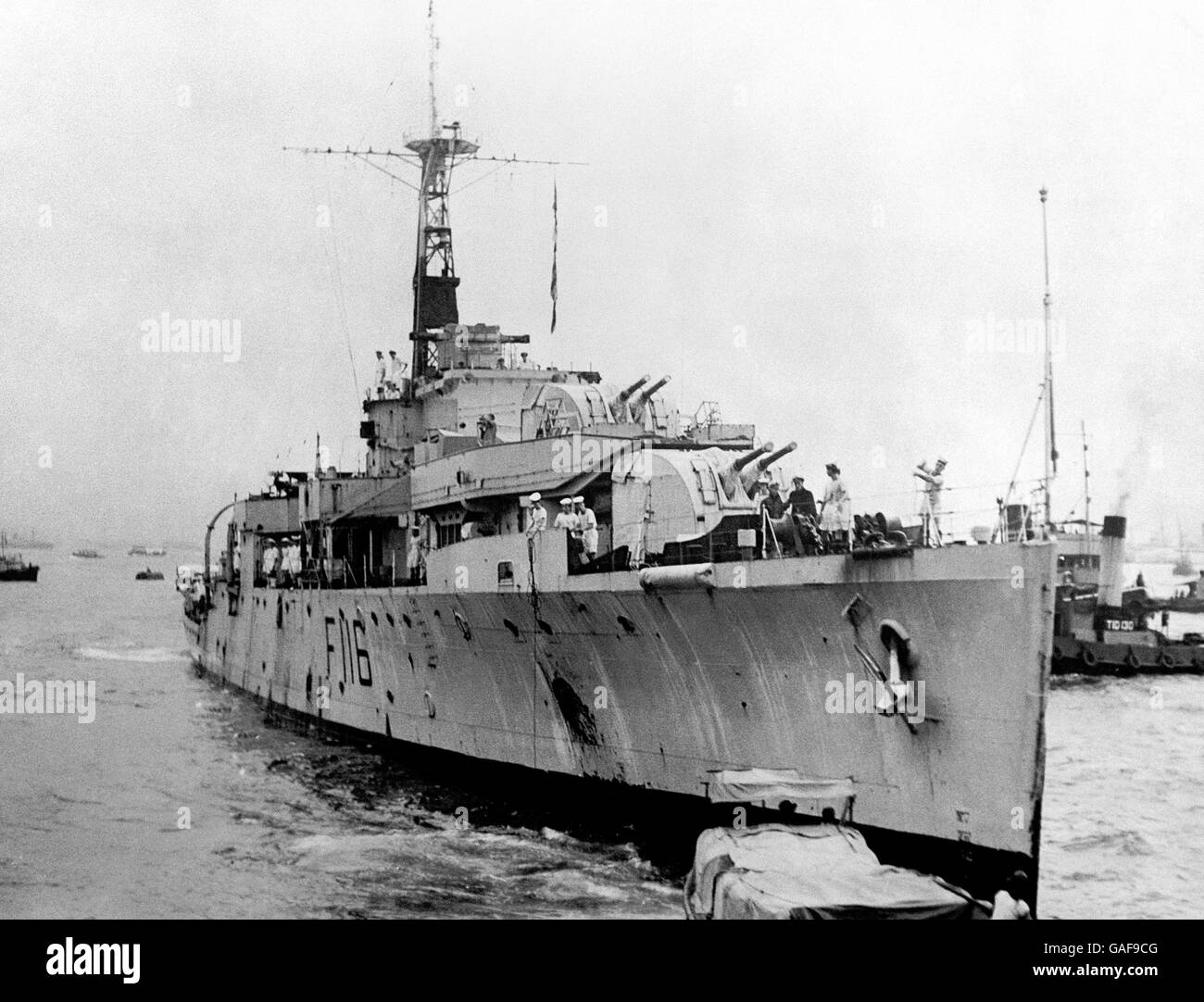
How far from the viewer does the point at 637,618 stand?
50.5 feet

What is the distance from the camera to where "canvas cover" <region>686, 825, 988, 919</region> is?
983 cm

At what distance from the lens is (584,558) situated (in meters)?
16.6

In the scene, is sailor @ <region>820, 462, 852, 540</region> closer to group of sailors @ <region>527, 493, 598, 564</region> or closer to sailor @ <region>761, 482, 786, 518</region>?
sailor @ <region>761, 482, 786, 518</region>

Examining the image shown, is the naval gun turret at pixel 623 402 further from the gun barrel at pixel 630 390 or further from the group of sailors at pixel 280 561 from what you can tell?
the group of sailors at pixel 280 561

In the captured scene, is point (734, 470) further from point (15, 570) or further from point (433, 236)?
point (15, 570)

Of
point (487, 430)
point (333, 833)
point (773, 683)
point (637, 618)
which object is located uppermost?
point (487, 430)

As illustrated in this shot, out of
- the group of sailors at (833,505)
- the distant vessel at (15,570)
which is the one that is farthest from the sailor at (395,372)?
the distant vessel at (15,570)

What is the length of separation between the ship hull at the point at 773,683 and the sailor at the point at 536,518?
2.74 ft

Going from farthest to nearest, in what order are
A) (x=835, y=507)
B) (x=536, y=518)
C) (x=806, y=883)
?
(x=536, y=518), (x=835, y=507), (x=806, y=883)

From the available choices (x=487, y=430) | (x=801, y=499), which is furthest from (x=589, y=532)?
(x=487, y=430)

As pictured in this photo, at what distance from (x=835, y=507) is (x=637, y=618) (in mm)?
2363

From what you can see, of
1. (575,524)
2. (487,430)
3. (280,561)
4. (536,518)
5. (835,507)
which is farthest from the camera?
(280,561)

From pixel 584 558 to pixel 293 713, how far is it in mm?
10850
